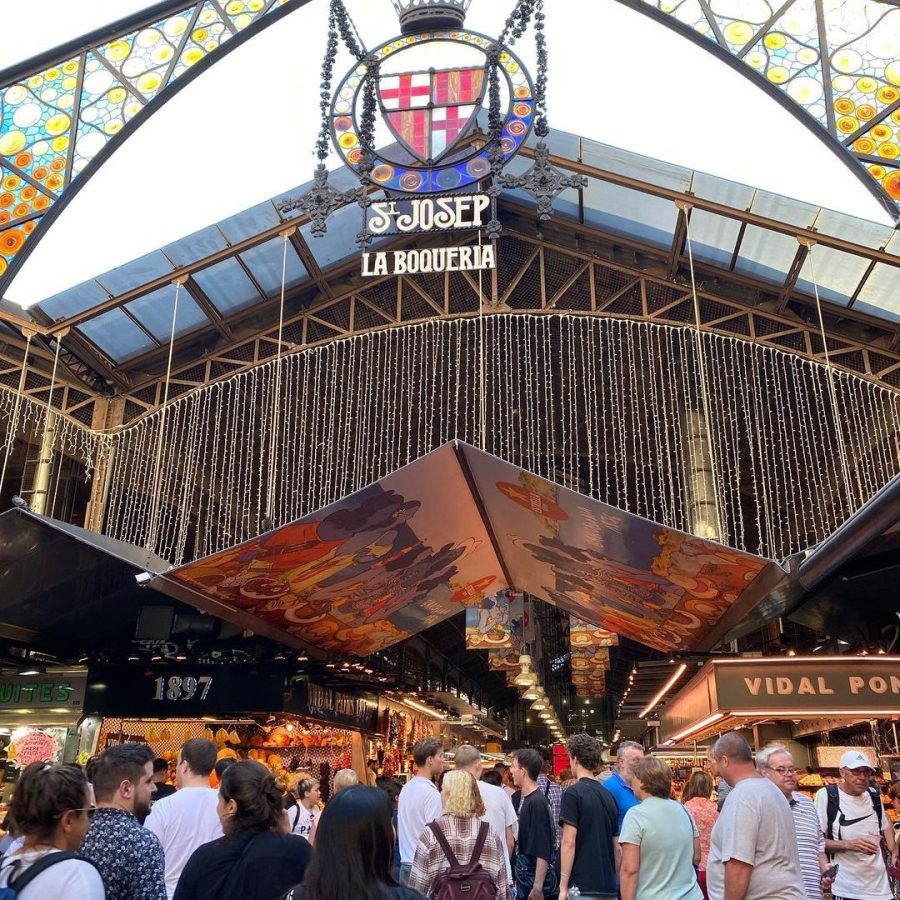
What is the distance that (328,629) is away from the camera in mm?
11992

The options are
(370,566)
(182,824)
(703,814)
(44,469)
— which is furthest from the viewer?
(44,469)

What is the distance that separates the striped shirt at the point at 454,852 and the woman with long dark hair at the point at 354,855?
191 centimetres

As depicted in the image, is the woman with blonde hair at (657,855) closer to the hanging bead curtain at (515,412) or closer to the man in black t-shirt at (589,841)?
the man in black t-shirt at (589,841)

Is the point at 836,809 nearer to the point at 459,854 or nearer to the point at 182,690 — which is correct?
the point at 459,854

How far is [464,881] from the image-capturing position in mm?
3475

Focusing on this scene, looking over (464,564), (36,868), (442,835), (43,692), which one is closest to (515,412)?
(464,564)

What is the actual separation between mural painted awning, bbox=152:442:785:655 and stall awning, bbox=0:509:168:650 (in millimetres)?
1240

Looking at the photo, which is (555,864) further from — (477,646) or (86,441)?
(86,441)

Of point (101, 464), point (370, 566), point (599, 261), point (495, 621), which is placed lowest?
point (495, 621)

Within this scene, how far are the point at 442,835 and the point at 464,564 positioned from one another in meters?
7.74

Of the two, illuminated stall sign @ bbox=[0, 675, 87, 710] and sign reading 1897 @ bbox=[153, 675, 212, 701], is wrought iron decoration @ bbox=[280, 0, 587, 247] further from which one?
illuminated stall sign @ bbox=[0, 675, 87, 710]

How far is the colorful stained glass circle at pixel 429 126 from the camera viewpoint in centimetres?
778

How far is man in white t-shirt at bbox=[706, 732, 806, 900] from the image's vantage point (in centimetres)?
305

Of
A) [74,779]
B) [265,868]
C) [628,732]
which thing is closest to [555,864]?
[265,868]
